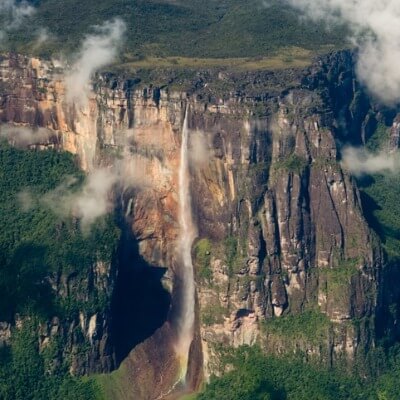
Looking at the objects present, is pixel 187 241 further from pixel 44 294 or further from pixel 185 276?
pixel 44 294

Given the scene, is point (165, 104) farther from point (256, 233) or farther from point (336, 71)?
point (336, 71)

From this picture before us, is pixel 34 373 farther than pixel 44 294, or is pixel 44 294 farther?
pixel 44 294

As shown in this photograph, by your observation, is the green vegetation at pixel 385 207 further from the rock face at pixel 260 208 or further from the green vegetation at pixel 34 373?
the green vegetation at pixel 34 373

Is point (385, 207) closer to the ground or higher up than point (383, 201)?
closer to the ground

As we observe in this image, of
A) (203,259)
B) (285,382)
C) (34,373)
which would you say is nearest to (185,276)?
(203,259)

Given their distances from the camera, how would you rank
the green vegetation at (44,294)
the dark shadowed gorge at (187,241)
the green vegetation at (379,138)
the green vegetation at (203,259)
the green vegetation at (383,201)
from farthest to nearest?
the green vegetation at (379,138)
the green vegetation at (383,201)
the green vegetation at (203,259)
the dark shadowed gorge at (187,241)
the green vegetation at (44,294)

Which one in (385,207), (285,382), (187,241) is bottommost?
(285,382)

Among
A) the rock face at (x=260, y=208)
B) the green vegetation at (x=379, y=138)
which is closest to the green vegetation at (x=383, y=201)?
the green vegetation at (x=379, y=138)
